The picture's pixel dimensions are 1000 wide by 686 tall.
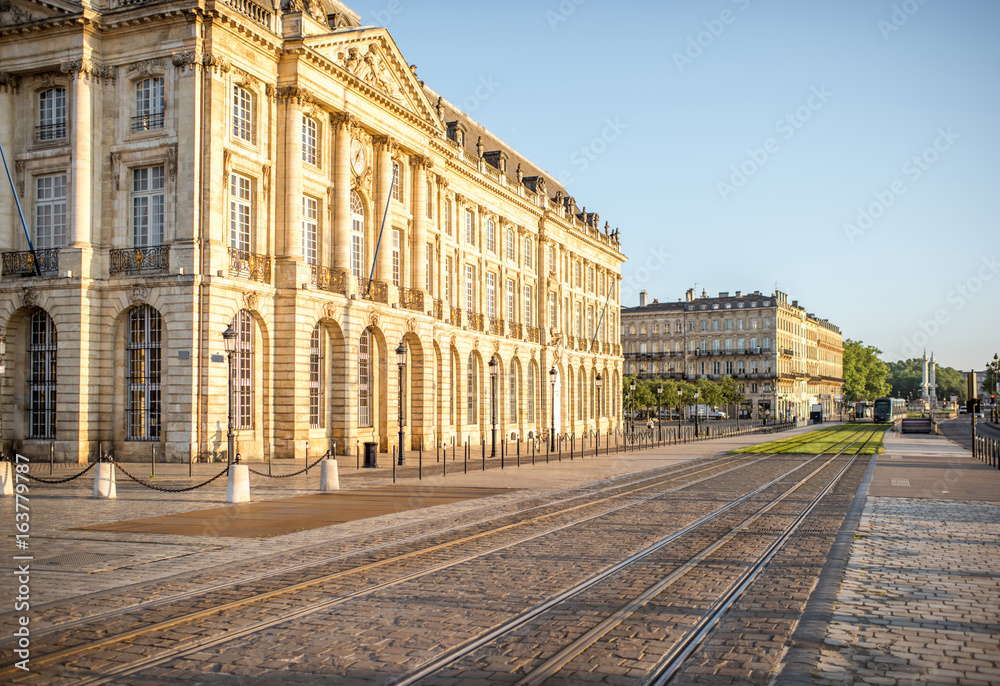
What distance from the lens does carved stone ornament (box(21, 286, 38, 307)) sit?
33500 mm

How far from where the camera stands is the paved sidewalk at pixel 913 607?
7.36 metres

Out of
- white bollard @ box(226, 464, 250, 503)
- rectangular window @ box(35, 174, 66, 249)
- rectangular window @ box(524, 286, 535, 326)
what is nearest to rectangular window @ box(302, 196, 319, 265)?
rectangular window @ box(35, 174, 66, 249)

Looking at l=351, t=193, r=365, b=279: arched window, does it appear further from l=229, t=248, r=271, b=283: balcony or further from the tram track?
the tram track

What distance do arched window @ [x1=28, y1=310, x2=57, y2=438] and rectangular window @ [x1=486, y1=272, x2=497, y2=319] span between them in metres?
29.6

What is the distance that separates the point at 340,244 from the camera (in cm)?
3962

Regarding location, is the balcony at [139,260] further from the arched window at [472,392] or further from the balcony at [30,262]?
the arched window at [472,392]

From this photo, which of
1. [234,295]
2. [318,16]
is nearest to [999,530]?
[234,295]

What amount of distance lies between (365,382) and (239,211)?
36.1 ft

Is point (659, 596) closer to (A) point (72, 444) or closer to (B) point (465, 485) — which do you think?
(B) point (465, 485)

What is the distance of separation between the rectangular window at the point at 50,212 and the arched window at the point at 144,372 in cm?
458

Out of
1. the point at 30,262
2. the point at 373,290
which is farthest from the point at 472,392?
the point at 30,262

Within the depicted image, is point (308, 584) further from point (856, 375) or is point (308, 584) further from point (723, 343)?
point (856, 375)

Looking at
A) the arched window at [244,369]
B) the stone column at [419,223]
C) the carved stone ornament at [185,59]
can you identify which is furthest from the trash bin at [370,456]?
the carved stone ornament at [185,59]

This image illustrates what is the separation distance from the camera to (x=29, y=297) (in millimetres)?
33562
